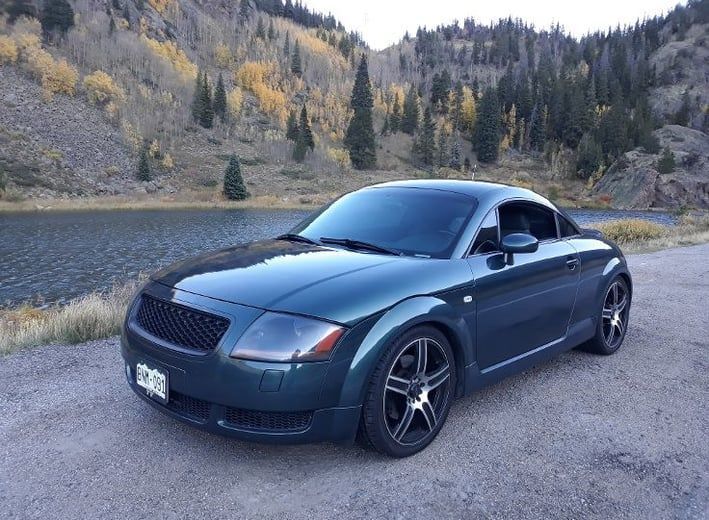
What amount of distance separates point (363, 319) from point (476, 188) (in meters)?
1.89

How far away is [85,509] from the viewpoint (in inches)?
102

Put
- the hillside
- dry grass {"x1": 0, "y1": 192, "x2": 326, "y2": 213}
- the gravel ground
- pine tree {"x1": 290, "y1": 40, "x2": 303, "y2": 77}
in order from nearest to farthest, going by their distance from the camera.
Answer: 1. the gravel ground
2. dry grass {"x1": 0, "y1": 192, "x2": 326, "y2": 213}
3. the hillside
4. pine tree {"x1": 290, "y1": 40, "x2": 303, "y2": 77}

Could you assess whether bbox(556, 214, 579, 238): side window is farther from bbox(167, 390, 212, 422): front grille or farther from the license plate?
the license plate

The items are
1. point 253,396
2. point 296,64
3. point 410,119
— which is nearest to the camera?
point 253,396

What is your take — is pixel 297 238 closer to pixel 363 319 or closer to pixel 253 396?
pixel 363 319

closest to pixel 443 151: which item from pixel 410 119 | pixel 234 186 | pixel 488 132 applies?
pixel 488 132

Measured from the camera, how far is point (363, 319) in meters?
2.93

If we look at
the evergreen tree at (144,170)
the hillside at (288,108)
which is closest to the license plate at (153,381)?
the hillside at (288,108)

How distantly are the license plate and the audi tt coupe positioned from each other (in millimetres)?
11

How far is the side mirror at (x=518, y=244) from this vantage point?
12.3ft

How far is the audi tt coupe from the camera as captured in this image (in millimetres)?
2807

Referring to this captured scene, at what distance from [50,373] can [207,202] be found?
51718 millimetres

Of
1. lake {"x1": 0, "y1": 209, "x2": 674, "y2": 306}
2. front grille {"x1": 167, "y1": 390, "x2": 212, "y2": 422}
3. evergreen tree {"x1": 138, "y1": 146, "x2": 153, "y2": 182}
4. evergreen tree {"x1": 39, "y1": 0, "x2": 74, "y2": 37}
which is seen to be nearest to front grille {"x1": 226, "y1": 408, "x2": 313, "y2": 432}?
front grille {"x1": 167, "y1": 390, "x2": 212, "y2": 422}

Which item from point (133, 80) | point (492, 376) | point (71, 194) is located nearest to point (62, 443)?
point (492, 376)
